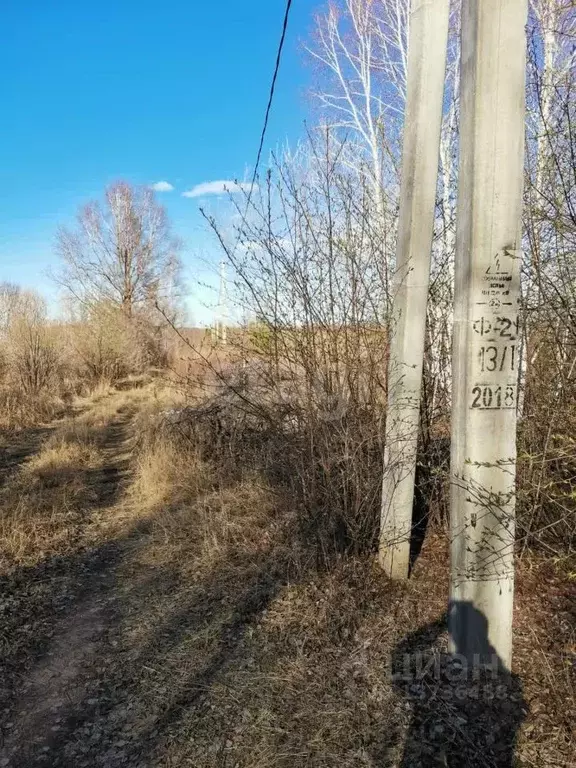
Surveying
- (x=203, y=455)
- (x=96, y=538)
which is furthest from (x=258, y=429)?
(x=96, y=538)

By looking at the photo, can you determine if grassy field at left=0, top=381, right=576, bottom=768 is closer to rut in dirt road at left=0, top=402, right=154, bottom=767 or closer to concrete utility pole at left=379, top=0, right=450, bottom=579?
rut in dirt road at left=0, top=402, right=154, bottom=767

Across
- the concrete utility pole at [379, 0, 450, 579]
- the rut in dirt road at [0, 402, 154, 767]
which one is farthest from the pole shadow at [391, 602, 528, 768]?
the rut in dirt road at [0, 402, 154, 767]

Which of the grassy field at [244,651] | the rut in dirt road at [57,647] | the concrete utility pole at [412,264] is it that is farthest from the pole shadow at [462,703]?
the rut in dirt road at [57,647]

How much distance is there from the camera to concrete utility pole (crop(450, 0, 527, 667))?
2.12m

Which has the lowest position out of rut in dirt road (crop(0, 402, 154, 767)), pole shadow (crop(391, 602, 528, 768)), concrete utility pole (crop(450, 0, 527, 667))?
rut in dirt road (crop(0, 402, 154, 767))

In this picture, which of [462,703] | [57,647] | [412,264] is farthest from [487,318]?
[57,647]

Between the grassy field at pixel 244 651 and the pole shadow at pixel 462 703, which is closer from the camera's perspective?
the pole shadow at pixel 462 703

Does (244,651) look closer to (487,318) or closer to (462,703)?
(462,703)

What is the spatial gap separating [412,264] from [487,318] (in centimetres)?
105

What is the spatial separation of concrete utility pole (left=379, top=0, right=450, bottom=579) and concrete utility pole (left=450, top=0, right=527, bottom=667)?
84 centimetres

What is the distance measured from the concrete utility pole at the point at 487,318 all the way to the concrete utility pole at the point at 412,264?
837 mm

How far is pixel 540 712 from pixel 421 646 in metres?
0.65

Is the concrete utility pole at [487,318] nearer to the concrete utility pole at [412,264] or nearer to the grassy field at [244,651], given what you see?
the grassy field at [244,651]

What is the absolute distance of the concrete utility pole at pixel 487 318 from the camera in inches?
83.3
